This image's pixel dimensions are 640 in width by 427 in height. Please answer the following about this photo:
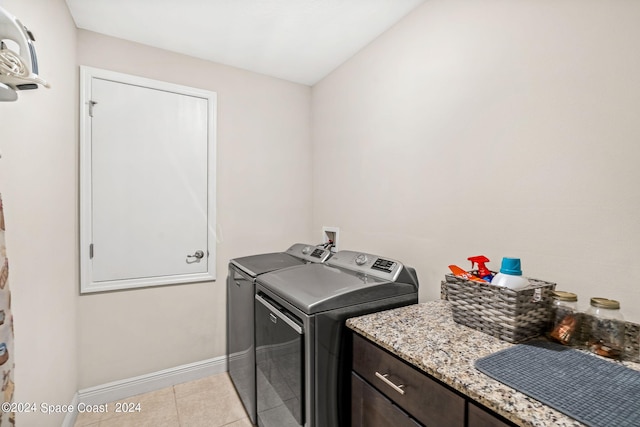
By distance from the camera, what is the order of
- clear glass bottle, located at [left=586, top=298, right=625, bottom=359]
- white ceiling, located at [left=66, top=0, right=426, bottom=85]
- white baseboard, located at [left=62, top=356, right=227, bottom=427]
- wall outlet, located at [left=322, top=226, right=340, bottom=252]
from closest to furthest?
clear glass bottle, located at [left=586, top=298, right=625, bottom=359]
white ceiling, located at [left=66, top=0, right=426, bottom=85]
white baseboard, located at [left=62, top=356, right=227, bottom=427]
wall outlet, located at [left=322, top=226, right=340, bottom=252]

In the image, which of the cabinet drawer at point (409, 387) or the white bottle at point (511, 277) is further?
the white bottle at point (511, 277)

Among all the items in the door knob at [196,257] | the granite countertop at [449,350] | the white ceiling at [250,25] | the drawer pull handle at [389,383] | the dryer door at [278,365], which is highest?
the white ceiling at [250,25]

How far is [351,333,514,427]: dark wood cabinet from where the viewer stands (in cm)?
73

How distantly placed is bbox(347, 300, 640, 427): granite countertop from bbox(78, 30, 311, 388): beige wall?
1.50 metres

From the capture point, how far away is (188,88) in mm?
2174

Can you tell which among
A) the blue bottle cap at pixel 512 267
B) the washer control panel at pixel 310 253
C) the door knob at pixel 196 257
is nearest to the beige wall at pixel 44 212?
the door knob at pixel 196 257

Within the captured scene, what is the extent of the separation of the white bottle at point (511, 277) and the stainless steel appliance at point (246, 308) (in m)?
1.11

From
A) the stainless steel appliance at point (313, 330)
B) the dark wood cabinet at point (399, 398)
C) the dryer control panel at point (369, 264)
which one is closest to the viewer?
the dark wood cabinet at point (399, 398)

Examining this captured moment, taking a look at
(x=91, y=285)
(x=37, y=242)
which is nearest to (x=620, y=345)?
(x=37, y=242)

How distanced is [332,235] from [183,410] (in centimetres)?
159

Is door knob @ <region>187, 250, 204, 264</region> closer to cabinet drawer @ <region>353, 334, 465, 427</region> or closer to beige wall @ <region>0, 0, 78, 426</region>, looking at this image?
beige wall @ <region>0, 0, 78, 426</region>

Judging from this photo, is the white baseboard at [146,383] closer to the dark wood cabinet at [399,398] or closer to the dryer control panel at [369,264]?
the dryer control panel at [369,264]

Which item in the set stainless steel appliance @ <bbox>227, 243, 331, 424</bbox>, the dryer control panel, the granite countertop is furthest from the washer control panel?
the granite countertop

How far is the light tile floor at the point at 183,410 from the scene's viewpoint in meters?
1.79
